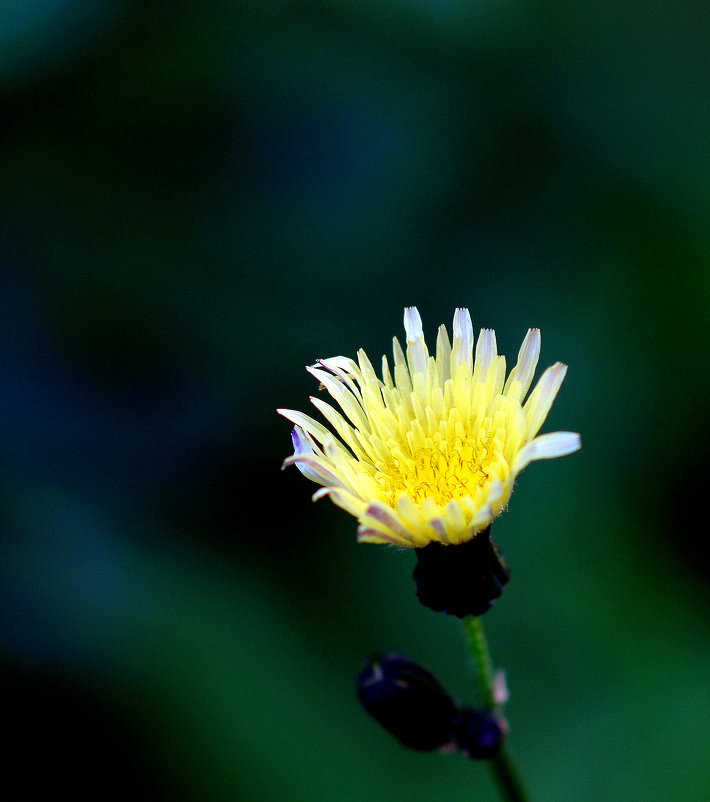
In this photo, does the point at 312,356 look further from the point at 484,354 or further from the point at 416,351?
the point at 484,354

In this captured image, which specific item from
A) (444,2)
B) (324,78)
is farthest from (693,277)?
(324,78)

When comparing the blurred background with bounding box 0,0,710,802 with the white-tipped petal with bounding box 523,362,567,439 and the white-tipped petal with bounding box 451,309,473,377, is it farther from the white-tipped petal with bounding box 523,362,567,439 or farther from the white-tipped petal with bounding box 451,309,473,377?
the white-tipped petal with bounding box 523,362,567,439

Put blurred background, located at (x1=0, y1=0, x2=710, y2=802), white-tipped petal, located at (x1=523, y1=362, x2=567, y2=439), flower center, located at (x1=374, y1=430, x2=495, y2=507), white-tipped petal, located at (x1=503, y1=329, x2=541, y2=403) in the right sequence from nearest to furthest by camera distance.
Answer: white-tipped petal, located at (x1=523, y1=362, x2=567, y2=439) → white-tipped petal, located at (x1=503, y1=329, x2=541, y2=403) → flower center, located at (x1=374, y1=430, x2=495, y2=507) → blurred background, located at (x1=0, y1=0, x2=710, y2=802)

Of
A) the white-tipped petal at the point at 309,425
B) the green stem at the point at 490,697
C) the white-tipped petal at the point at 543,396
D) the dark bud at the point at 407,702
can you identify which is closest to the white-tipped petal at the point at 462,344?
the white-tipped petal at the point at 543,396

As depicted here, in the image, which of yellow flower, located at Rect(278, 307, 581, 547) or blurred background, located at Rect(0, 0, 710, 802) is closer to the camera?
yellow flower, located at Rect(278, 307, 581, 547)

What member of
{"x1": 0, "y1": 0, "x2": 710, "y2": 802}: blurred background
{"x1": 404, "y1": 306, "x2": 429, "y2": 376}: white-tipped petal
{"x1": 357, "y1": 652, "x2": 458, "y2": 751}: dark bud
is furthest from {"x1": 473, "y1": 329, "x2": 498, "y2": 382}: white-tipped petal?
{"x1": 0, "y1": 0, "x2": 710, "y2": 802}: blurred background

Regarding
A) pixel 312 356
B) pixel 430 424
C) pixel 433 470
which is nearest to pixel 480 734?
pixel 433 470
